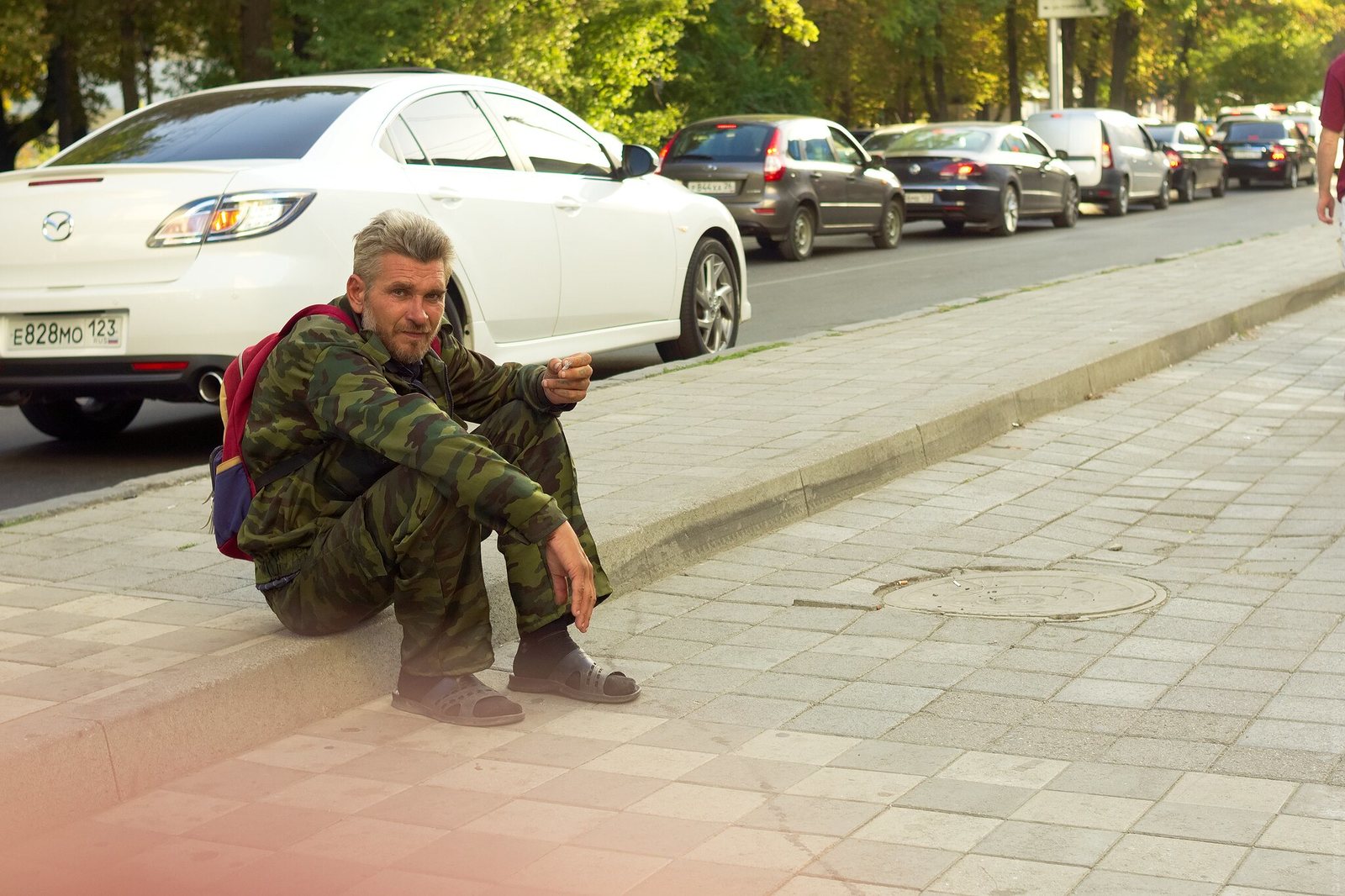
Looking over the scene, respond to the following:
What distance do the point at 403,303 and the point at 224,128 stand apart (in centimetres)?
410

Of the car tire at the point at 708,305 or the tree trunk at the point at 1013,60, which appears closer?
the car tire at the point at 708,305

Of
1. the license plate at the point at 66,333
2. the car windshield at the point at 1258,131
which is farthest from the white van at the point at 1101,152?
the license plate at the point at 66,333

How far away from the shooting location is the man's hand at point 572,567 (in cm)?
414

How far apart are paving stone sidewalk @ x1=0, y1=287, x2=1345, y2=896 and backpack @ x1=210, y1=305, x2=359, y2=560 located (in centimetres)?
44

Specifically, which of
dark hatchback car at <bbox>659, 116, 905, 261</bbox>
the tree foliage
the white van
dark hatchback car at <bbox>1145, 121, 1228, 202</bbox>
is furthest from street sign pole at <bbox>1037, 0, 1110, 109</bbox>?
dark hatchback car at <bbox>659, 116, 905, 261</bbox>

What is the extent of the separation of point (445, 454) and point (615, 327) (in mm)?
5713

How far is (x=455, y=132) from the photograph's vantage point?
8.73 meters

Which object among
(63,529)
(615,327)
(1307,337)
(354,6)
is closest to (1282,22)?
(354,6)

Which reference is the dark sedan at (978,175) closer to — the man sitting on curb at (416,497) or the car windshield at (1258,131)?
the car windshield at (1258,131)

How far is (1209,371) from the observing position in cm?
1075

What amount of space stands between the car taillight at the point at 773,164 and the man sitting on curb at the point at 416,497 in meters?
16.8

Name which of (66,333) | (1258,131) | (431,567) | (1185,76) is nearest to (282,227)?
(66,333)

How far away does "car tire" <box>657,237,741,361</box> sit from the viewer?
1055cm

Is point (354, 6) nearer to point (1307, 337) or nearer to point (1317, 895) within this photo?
point (1307, 337)
